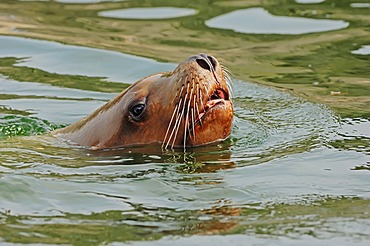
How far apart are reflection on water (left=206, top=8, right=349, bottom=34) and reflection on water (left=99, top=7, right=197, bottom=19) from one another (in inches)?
22.1

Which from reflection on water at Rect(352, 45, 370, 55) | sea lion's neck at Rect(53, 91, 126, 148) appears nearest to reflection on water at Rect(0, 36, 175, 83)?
reflection on water at Rect(352, 45, 370, 55)

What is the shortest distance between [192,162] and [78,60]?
4.29m

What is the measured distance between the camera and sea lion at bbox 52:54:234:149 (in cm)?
634

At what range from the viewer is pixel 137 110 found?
256 inches

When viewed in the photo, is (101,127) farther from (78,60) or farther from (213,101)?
(78,60)

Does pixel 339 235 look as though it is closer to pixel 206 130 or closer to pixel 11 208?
pixel 11 208

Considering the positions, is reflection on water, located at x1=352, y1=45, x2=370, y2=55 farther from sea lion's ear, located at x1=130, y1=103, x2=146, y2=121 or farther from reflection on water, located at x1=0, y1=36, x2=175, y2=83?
sea lion's ear, located at x1=130, y1=103, x2=146, y2=121

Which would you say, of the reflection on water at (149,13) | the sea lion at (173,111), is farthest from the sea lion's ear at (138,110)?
the reflection on water at (149,13)

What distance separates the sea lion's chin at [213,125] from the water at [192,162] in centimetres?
8

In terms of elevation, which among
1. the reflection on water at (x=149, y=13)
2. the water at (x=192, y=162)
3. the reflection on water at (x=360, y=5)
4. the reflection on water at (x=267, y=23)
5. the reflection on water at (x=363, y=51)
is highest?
the reflection on water at (x=360, y=5)

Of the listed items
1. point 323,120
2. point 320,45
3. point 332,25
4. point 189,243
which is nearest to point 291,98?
point 323,120

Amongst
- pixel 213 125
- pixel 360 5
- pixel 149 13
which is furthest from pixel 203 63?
pixel 149 13

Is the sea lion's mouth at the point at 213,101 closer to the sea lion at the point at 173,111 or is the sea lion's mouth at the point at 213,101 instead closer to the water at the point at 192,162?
the sea lion at the point at 173,111

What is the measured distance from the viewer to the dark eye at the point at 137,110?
21.3 feet
